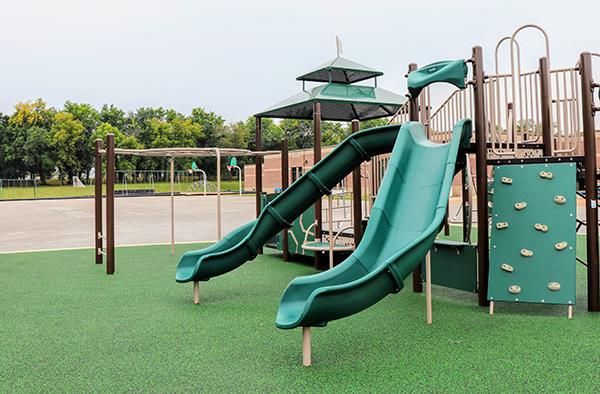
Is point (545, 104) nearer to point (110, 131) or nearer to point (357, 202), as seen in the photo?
point (357, 202)

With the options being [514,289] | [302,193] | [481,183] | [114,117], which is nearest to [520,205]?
[481,183]

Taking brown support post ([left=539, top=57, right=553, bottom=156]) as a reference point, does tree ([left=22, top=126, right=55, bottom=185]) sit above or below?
above

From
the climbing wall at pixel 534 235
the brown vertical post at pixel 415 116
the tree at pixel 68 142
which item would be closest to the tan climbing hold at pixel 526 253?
the climbing wall at pixel 534 235

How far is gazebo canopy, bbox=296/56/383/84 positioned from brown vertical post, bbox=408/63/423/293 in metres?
5.98

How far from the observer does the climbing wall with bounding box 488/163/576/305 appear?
5113 millimetres

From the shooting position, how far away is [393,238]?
4883mm

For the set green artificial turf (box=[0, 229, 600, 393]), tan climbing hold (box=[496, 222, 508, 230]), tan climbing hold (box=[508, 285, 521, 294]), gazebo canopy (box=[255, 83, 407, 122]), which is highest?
gazebo canopy (box=[255, 83, 407, 122])

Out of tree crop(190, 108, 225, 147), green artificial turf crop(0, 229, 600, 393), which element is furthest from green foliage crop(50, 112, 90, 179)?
green artificial turf crop(0, 229, 600, 393)

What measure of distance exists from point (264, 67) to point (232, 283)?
5387 centimetres

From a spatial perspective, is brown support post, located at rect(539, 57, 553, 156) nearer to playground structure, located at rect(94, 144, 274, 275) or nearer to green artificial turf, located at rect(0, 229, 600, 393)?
green artificial turf, located at rect(0, 229, 600, 393)

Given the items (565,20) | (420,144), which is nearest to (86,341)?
(420,144)

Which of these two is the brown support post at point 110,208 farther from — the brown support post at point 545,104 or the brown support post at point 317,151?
the brown support post at point 545,104

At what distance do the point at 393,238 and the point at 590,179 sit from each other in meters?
2.24

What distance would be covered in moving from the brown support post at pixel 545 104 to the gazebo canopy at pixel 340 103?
572 cm
